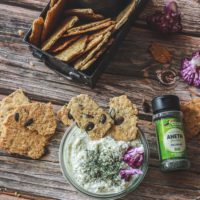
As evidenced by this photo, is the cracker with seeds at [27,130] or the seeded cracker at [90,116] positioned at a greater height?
the seeded cracker at [90,116]

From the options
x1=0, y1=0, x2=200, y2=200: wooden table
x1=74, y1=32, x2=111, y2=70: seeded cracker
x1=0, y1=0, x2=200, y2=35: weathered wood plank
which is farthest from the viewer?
x1=0, y1=0, x2=200, y2=35: weathered wood plank

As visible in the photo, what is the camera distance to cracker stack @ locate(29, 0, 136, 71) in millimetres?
1502

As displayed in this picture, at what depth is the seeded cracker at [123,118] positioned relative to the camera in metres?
1.55

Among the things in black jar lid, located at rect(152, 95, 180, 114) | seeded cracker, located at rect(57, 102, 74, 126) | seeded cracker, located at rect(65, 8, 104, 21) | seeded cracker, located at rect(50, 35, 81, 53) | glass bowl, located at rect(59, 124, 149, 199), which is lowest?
glass bowl, located at rect(59, 124, 149, 199)

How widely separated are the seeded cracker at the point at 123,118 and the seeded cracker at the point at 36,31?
11.6 inches

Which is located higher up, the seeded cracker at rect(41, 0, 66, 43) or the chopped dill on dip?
the seeded cracker at rect(41, 0, 66, 43)

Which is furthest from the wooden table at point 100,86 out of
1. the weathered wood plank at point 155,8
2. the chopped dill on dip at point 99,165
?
the chopped dill on dip at point 99,165

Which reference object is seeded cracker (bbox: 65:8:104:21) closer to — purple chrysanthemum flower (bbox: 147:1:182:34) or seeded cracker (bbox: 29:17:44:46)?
seeded cracker (bbox: 29:17:44:46)

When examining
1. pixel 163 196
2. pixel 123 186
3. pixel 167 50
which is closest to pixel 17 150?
pixel 123 186

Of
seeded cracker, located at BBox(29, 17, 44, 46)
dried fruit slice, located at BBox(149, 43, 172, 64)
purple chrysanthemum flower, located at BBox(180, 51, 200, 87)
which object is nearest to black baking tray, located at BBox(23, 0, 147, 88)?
seeded cracker, located at BBox(29, 17, 44, 46)

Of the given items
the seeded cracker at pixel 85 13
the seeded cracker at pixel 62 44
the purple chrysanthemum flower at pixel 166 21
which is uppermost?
the seeded cracker at pixel 85 13

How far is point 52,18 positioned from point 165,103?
41cm

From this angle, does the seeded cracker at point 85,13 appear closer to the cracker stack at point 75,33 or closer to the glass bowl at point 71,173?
the cracker stack at point 75,33

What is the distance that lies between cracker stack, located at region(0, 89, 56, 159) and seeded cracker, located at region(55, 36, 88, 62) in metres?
0.18
